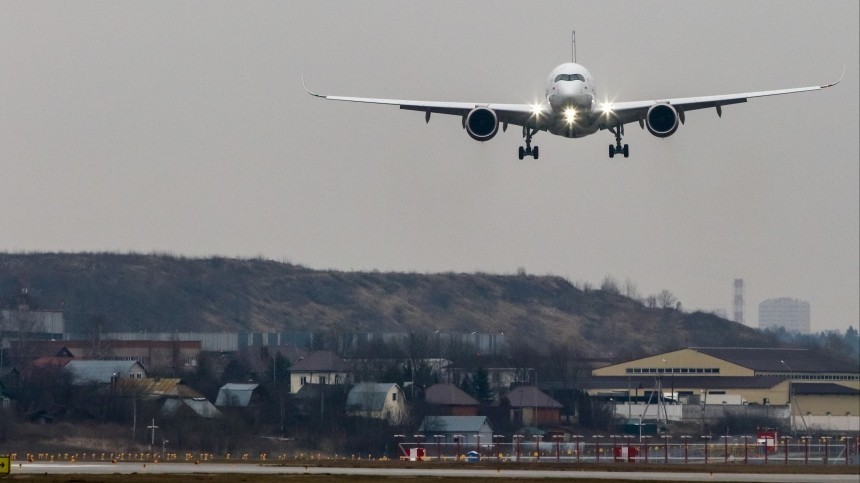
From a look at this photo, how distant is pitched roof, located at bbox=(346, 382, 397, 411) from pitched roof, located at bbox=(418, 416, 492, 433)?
4.02 m

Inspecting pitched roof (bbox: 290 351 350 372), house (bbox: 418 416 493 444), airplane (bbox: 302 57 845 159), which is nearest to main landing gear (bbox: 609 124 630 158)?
airplane (bbox: 302 57 845 159)

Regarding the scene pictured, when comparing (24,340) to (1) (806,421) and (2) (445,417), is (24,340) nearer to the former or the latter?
(2) (445,417)

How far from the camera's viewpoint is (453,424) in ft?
403

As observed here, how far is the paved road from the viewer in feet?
262

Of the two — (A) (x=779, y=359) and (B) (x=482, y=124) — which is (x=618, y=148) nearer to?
(B) (x=482, y=124)

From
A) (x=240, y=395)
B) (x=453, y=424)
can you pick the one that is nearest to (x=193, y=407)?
(x=240, y=395)

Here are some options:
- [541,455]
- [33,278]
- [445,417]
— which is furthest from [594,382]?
[33,278]

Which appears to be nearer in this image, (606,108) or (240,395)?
(606,108)

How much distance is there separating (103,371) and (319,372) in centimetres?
1899

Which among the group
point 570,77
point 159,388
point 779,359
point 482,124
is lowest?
point 159,388

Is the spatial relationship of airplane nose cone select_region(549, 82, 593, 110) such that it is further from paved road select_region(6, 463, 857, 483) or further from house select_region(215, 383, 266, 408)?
house select_region(215, 383, 266, 408)

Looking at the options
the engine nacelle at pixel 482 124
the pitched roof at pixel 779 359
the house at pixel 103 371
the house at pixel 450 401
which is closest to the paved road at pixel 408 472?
the engine nacelle at pixel 482 124

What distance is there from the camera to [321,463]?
93000 mm

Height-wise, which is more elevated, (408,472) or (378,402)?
(378,402)
